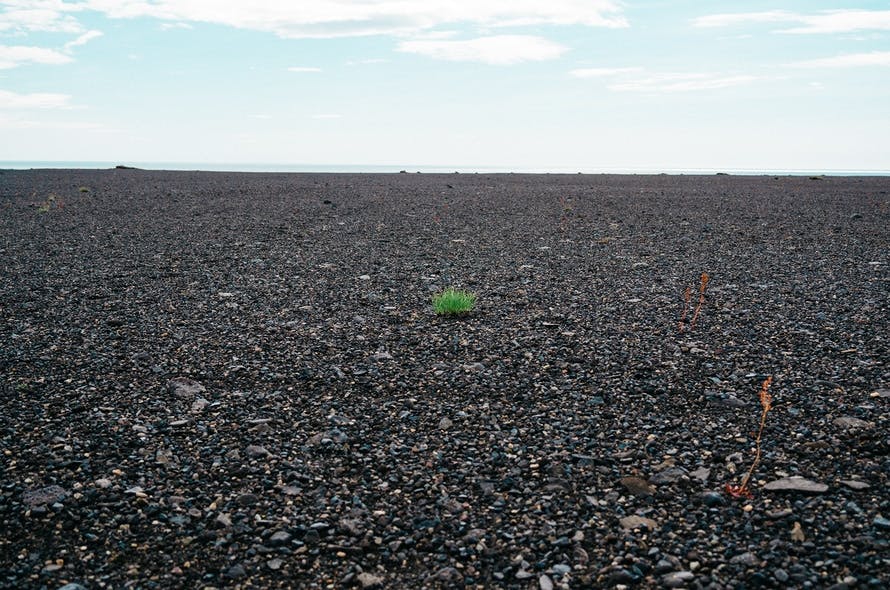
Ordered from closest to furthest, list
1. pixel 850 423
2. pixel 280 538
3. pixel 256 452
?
pixel 280 538
pixel 256 452
pixel 850 423

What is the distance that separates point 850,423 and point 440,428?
2852mm

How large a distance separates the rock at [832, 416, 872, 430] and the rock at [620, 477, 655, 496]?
5.49 feet

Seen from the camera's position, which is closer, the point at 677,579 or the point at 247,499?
the point at 677,579

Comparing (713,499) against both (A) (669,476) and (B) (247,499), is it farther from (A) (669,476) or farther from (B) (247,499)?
(B) (247,499)

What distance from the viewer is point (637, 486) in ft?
→ 12.4

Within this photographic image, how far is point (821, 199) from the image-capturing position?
78.6 ft

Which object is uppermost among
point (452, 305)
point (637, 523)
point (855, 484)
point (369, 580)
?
point (452, 305)

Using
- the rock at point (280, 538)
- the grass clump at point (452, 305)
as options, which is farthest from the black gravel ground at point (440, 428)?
the grass clump at point (452, 305)

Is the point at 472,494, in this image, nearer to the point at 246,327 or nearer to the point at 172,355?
the point at 172,355

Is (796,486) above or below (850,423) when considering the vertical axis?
below

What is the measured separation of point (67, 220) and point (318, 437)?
54.2 ft

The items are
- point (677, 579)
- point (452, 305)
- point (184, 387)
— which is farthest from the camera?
point (452, 305)

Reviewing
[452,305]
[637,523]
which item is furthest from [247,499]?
[452,305]

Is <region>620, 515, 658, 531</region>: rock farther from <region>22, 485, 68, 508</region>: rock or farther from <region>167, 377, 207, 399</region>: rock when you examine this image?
<region>167, 377, 207, 399</region>: rock
